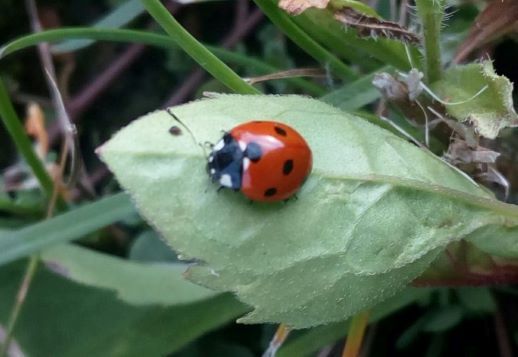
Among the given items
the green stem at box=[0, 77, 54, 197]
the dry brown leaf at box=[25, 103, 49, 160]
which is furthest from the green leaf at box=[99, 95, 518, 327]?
the dry brown leaf at box=[25, 103, 49, 160]

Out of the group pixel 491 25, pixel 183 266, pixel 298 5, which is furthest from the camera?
pixel 183 266

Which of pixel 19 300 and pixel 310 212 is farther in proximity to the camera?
pixel 19 300

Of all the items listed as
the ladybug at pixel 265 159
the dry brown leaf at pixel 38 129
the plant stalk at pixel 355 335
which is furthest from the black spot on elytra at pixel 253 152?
the dry brown leaf at pixel 38 129

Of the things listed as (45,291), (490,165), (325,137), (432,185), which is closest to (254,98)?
(325,137)

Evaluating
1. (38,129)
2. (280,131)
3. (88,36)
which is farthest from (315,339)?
(38,129)

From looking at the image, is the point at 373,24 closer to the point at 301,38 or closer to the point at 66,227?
the point at 301,38

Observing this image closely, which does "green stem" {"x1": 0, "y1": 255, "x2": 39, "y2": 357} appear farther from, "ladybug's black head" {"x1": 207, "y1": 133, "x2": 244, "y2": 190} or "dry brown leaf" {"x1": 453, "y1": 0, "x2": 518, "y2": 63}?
"dry brown leaf" {"x1": 453, "y1": 0, "x2": 518, "y2": 63}
